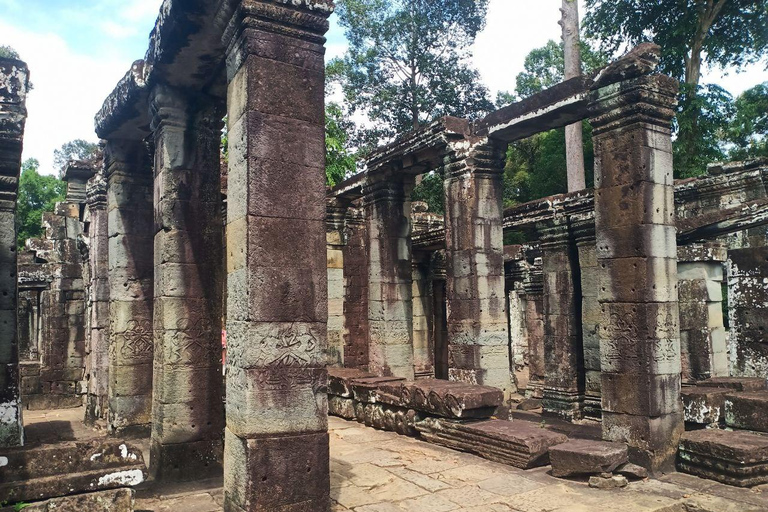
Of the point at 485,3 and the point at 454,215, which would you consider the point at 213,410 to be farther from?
the point at 485,3

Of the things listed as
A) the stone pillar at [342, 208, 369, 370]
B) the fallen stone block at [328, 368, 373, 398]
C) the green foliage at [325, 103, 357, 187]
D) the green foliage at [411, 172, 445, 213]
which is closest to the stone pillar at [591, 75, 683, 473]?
the fallen stone block at [328, 368, 373, 398]

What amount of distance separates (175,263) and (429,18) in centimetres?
2463

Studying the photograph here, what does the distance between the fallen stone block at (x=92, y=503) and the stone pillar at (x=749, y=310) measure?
29.0 ft

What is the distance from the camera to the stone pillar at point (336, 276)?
1453cm

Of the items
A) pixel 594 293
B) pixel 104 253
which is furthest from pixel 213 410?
pixel 594 293

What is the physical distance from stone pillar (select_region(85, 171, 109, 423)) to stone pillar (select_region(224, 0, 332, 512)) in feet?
20.6

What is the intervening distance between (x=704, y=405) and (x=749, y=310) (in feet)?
7.56

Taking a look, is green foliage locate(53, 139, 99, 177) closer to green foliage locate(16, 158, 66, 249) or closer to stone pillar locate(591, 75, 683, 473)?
green foliage locate(16, 158, 66, 249)

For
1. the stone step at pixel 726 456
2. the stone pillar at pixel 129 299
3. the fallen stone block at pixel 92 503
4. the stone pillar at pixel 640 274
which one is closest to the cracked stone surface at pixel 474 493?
the stone step at pixel 726 456

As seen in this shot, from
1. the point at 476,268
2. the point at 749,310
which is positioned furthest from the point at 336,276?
the point at 749,310

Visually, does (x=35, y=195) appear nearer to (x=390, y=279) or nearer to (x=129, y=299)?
(x=390, y=279)

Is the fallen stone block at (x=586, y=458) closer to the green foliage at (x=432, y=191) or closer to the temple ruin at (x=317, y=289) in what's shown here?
the temple ruin at (x=317, y=289)

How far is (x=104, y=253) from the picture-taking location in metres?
10.3

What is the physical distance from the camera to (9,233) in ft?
26.1
